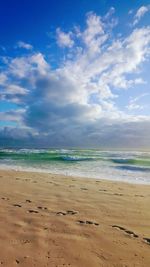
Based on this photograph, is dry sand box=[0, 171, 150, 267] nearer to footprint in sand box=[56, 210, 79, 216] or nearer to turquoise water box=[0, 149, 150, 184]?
footprint in sand box=[56, 210, 79, 216]

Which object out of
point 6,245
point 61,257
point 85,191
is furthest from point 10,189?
point 61,257

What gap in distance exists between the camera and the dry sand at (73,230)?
3279 mm

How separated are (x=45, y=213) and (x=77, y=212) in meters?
0.81

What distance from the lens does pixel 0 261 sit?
3082 mm

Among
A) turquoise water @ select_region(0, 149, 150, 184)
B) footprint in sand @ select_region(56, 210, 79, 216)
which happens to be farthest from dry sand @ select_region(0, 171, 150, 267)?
turquoise water @ select_region(0, 149, 150, 184)

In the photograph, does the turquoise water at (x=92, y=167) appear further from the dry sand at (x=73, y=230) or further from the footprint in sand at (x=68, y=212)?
the footprint in sand at (x=68, y=212)

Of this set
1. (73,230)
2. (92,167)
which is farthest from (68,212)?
(92,167)

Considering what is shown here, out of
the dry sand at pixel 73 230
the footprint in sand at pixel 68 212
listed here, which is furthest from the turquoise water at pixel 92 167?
the footprint in sand at pixel 68 212

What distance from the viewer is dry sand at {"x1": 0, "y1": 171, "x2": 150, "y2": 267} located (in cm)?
328

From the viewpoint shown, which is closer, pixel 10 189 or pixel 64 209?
pixel 64 209

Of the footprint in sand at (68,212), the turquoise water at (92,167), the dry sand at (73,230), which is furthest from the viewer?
the turquoise water at (92,167)

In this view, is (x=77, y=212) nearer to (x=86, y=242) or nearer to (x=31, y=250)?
(x=86, y=242)

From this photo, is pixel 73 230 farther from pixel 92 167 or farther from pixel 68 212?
pixel 92 167

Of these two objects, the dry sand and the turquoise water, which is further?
the turquoise water
